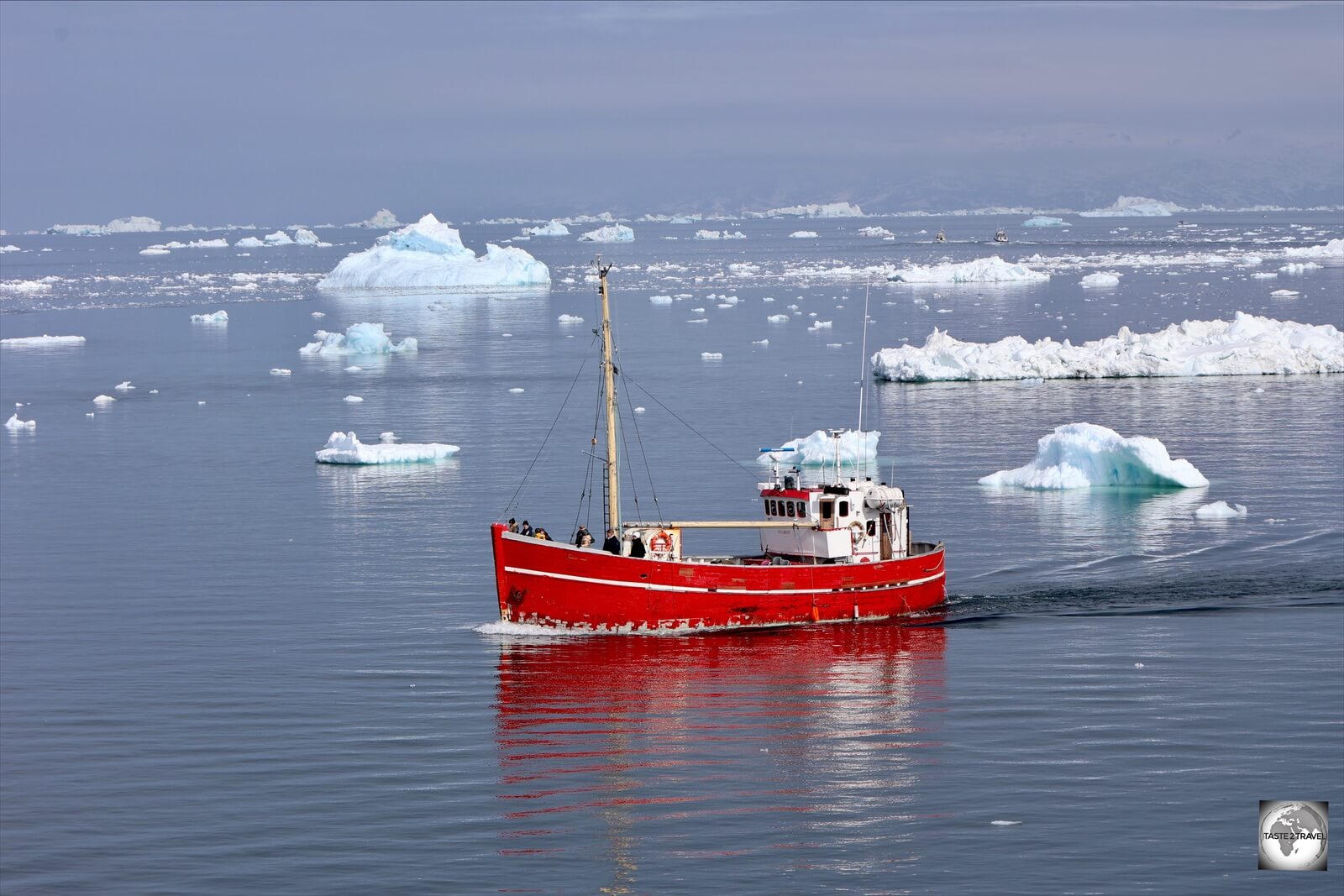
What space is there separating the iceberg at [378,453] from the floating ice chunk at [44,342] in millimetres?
53513

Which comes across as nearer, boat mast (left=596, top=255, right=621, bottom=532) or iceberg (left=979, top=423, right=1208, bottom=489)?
boat mast (left=596, top=255, right=621, bottom=532)

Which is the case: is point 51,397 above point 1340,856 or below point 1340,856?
above

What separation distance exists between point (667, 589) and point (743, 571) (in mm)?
1472

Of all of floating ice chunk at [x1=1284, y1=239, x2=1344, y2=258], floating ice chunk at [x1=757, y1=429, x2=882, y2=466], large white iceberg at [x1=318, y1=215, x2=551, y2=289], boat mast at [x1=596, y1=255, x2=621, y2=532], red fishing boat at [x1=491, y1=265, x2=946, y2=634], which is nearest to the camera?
red fishing boat at [x1=491, y1=265, x2=946, y2=634]

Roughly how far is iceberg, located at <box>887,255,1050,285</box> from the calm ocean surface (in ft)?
245

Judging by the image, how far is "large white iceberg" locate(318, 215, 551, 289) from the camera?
141 m

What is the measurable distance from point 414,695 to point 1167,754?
12.0 m

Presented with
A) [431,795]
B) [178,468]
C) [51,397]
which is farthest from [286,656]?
[51,397]

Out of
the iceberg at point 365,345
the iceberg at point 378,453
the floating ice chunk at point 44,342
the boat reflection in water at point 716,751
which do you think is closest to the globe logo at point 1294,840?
the boat reflection in water at point 716,751

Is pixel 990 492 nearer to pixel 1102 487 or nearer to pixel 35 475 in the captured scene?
pixel 1102 487

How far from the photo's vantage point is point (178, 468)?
54.5 meters

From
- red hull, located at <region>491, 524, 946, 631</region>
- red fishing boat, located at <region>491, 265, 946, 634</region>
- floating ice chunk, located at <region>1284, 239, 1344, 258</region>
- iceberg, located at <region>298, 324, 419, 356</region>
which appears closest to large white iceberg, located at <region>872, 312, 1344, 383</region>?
iceberg, located at <region>298, 324, 419, 356</region>

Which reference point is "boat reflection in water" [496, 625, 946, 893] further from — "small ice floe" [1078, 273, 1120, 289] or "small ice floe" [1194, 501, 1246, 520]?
"small ice floe" [1078, 273, 1120, 289]

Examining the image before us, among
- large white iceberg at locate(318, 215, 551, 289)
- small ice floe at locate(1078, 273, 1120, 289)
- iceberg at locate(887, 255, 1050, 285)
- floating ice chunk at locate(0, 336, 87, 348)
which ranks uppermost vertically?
large white iceberg at locate(318, 215, 551, 289)
